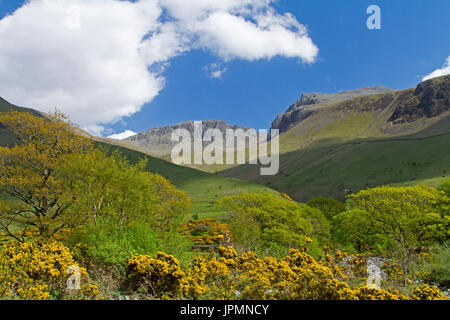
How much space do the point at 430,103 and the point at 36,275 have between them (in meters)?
231

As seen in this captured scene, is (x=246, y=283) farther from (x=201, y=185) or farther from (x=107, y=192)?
(x=201, y=185)

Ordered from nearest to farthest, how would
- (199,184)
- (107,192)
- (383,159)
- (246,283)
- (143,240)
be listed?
1. (246,283)
2. (143,240)
3. (107,192)
4. (199,184)
5. (383,159)

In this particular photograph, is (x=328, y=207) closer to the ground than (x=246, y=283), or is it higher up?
Result: higher up

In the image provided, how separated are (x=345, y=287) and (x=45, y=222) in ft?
64.4

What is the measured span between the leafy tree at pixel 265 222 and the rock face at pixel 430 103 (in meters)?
196

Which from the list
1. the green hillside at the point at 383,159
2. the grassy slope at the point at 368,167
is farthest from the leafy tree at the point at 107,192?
the grassy slope at the point at 368,167

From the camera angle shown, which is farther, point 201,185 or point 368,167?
point 368,167

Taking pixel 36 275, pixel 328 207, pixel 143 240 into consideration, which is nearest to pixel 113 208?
pixel 143 240

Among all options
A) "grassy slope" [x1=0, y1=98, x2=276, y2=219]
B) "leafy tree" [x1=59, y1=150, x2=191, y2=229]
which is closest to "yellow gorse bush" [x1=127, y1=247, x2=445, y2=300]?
"leafy tree" [x1=59, y1=150, x2=191, y2=229]

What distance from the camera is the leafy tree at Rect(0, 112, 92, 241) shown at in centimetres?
2075

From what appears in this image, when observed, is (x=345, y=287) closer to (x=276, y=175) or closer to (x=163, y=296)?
(x=163, y=296)

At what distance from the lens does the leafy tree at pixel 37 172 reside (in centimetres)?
2075

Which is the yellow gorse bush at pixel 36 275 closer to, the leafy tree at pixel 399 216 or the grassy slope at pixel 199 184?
the leafy tree at pixel 399 216

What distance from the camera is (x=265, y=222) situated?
32.3 meters
